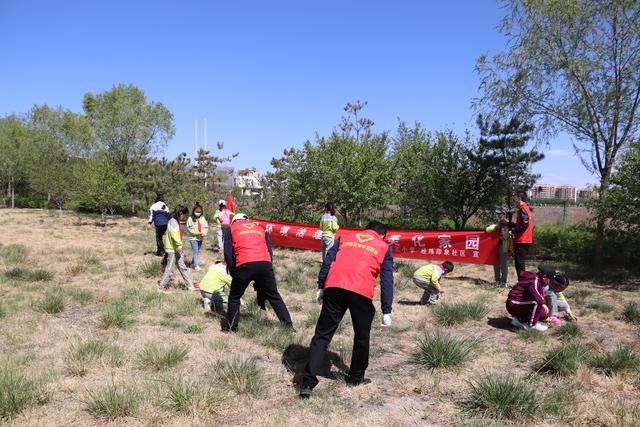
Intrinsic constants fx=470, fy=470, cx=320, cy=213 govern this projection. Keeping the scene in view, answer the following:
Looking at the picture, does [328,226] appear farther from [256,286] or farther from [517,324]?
[517,324]

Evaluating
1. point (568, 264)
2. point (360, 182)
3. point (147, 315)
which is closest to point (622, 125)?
point (568, 264)

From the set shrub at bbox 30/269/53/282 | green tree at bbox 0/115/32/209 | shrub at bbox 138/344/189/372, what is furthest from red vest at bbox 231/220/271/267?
green tree at bbox 0/115/32/209

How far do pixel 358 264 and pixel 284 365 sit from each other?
1.61 m

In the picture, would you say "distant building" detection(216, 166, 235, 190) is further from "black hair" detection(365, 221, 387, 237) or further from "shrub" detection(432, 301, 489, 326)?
"black hair" detection(365, 221, 387, 237)

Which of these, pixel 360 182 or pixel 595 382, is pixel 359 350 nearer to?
pixel 595 382

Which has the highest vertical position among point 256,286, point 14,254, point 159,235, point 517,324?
point 159,235

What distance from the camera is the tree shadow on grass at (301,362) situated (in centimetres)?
503

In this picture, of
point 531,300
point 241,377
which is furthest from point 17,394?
point 531,300

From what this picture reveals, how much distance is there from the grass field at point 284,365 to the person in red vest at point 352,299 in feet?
0.75

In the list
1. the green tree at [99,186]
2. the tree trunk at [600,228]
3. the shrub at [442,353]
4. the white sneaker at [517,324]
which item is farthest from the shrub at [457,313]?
the green tree at [99,186]

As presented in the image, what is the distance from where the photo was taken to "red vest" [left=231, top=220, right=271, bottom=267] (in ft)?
20.0

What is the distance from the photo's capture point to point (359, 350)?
4.58m

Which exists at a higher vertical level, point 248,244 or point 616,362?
point 248,244

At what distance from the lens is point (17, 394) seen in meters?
3.98
